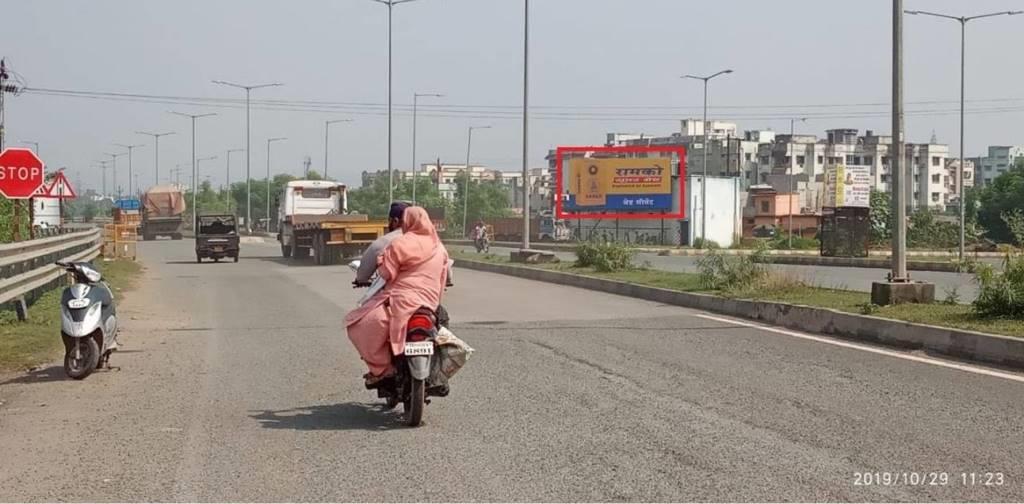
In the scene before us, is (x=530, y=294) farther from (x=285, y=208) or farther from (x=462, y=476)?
(x=285, y=208)

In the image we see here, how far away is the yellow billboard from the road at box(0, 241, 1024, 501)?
175 ft

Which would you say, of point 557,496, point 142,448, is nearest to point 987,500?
point 557,496

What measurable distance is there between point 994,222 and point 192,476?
67817 mm

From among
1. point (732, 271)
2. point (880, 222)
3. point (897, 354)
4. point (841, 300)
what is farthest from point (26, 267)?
point (880, 222)

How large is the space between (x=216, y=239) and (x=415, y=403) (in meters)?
33.4

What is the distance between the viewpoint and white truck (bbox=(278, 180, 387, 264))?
35000 millimetres

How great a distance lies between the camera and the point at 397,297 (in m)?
7.58

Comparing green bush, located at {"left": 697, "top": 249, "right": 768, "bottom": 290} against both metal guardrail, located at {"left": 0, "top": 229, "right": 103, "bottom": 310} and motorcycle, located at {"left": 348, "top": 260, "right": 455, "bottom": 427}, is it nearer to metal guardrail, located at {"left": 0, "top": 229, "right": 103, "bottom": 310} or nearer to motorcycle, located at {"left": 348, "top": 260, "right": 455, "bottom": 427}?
metal guardrail, located at {"left": 0, "top": 229, "right": 103, "bottom": 310}

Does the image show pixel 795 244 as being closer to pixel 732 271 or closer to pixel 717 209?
pixel 717 209

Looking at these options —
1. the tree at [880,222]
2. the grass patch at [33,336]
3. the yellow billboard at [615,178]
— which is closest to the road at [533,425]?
the grass patch at [33,336]

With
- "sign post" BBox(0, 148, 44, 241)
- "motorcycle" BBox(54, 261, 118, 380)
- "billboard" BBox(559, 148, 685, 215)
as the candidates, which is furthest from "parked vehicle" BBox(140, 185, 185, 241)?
"motorcycle" BBox(54, 261, 118, 380)

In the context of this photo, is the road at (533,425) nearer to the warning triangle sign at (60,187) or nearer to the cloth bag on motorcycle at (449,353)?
the cloth bag on motorcycle at (449,353)

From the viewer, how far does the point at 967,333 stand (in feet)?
37.2

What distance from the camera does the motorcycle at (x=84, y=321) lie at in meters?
10.1
